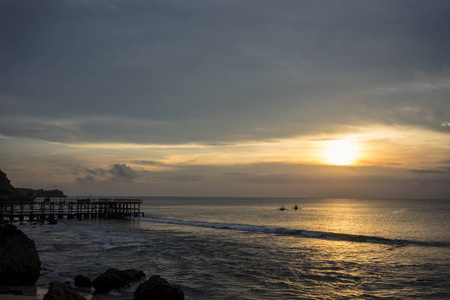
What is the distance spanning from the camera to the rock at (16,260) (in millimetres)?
18747

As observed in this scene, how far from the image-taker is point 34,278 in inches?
777

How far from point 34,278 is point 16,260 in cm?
147

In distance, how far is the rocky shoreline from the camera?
16312 millimetres

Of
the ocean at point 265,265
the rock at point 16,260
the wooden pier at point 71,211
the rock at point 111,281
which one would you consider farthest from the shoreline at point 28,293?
the wooden pier at point 71,211

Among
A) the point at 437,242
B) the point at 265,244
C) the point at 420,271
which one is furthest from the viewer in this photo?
the point at 437,242

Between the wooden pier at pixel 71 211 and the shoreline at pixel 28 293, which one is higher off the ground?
the shoreline at pixel 28 293

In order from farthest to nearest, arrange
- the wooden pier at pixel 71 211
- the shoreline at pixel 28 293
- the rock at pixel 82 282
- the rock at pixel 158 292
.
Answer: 1. the wooden pier at pixel 71 211
2. the rock at pixel 82 282
3. the rock at pixel 158 292
4. the shoreline at pixel 28 293

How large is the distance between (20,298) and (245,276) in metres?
13.7

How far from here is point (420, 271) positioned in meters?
26.1

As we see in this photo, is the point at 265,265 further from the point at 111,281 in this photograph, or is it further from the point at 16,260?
the point at 16,260

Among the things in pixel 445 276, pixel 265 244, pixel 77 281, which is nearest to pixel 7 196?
pixel 265 244

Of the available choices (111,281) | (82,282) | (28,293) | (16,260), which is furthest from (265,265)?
(16,260)

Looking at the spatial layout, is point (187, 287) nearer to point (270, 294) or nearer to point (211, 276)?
point (211, 276)

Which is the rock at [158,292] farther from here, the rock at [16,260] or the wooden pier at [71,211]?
the wooden pier at [71,211]
